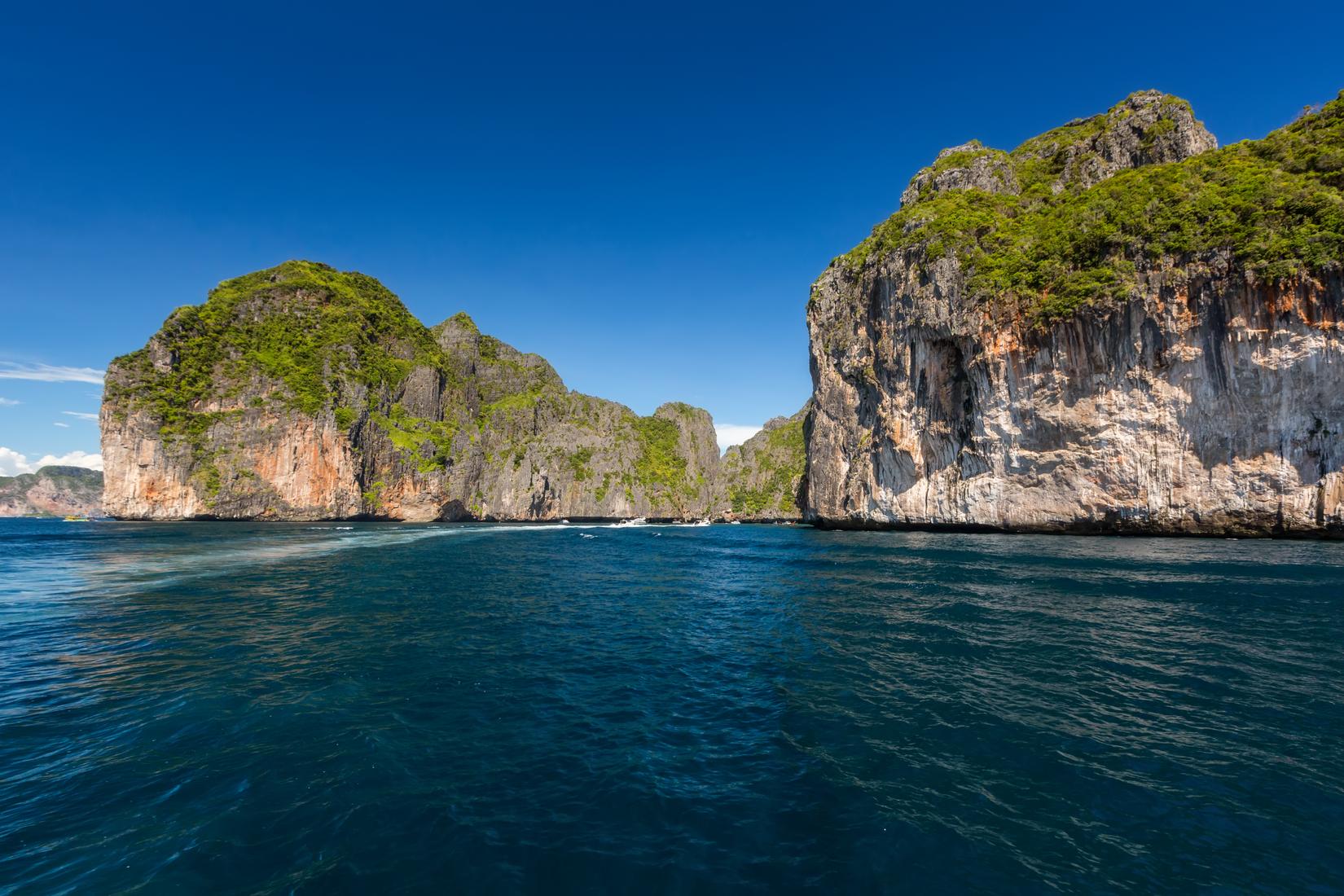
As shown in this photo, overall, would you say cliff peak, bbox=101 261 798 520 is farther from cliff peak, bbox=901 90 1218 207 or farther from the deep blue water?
cliff peak, bbox=901 90 1218 207

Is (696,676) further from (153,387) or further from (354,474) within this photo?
(153,387)

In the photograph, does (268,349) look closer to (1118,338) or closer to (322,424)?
(322,424)

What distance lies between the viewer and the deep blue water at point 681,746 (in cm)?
656

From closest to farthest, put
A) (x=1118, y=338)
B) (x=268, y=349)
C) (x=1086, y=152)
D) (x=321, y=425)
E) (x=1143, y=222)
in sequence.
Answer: (x=1143, y=222) < (x=1118, y=338) < (x=1086, y=152) < (x=321, y=425) < (x=268, y=349)

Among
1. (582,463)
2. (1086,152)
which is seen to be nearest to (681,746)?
(1086,152)

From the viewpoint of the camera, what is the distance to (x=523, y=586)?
29.2 metres

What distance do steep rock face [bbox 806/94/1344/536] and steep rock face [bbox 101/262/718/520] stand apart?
353 feet

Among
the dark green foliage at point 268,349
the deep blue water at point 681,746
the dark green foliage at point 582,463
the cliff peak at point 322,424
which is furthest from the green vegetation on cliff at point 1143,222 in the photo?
the dark green foliage at point 582,463

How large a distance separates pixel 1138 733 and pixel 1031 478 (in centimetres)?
5388

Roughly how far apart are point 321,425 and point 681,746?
12557 centimetres

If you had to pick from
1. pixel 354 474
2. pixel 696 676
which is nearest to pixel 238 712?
pixel 696 676

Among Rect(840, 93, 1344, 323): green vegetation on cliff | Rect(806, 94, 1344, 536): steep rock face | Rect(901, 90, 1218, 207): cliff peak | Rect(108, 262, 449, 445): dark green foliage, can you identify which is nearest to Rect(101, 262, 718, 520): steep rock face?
Rect(108, 262, 449, 445): dark green foliage

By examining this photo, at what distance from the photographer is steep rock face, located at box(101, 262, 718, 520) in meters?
102

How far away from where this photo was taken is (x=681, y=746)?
9945 millimetres
